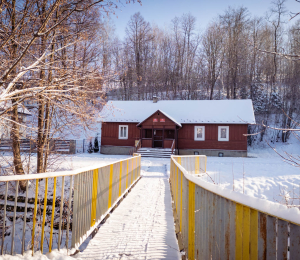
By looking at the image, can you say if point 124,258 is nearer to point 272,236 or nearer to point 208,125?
point 272,236

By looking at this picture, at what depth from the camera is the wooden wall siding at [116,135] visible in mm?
25156

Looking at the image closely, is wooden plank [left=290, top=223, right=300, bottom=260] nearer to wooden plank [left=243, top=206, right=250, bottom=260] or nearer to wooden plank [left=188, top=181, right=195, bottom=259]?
wooden plank [left=243, top=206, right=250, bottom=260]

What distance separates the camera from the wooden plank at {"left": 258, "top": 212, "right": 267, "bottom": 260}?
69.4 inches

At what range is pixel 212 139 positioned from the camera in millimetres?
23750

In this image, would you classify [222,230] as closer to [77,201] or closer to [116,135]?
[77,201]

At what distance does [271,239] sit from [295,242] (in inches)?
9.7

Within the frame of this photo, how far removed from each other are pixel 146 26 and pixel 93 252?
4109cm

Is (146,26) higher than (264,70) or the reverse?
higher

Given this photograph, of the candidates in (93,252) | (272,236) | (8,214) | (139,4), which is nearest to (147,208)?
(93,252)

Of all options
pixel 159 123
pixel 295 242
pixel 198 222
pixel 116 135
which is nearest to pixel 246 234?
pixel 295 242

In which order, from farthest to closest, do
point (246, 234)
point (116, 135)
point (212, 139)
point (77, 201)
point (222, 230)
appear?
point (116, 135), point (212, 139), point (77, 201), point (222, 230), point (246, 234)

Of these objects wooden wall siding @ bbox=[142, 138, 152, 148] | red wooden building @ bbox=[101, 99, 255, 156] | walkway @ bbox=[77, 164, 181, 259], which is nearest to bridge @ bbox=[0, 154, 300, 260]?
walkway @ bbox=[77, 164, 181, 259]

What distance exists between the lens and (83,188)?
12.8 feet

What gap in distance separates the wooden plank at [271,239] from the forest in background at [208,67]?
33.6 m
